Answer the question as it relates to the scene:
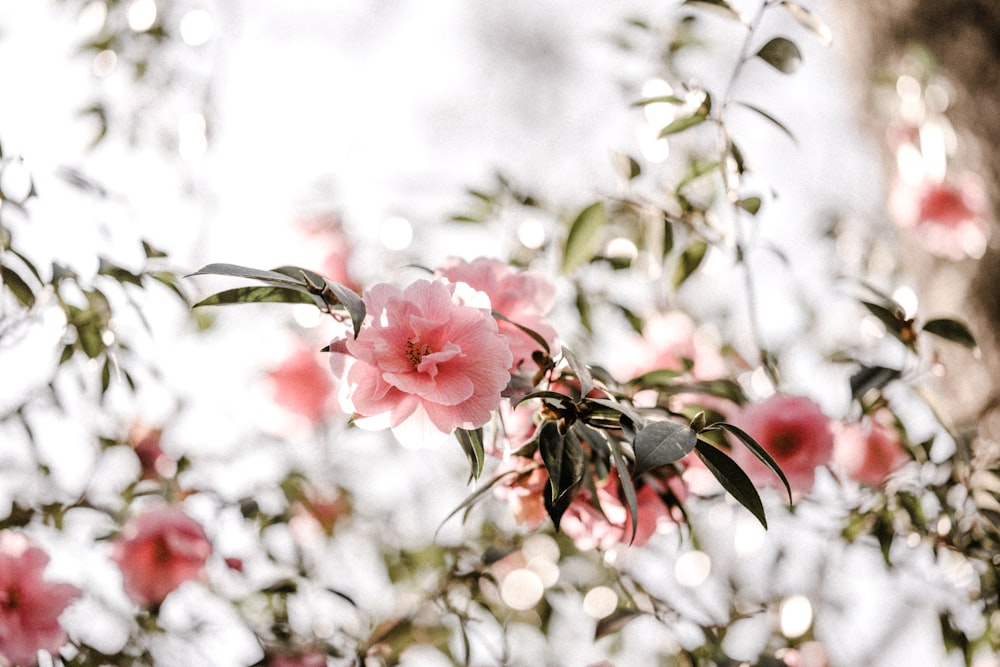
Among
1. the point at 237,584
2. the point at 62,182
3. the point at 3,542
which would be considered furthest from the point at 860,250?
the point at 3,542

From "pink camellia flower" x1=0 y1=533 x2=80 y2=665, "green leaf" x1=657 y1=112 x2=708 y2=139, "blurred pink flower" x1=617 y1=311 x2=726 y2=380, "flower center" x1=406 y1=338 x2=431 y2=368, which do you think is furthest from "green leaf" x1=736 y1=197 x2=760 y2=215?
"pink camellia flower" x1=0 y1=533 x2=80 y2=665

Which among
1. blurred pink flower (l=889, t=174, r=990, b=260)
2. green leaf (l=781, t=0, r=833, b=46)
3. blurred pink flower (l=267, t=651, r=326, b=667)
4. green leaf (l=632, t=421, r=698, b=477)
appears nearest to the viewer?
green leaf (l=632, t=421, r=698, b=477)

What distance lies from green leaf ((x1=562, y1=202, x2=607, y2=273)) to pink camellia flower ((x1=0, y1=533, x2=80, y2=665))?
657 mm

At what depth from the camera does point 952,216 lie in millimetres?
1358

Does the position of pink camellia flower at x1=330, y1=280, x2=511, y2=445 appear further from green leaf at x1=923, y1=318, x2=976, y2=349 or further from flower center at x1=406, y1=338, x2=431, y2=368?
green leaf at x1=923, y1=318, x2=976, y2=349

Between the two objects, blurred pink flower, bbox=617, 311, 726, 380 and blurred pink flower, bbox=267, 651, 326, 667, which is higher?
blurred pink flower, bbox=617, 311, 726, 380

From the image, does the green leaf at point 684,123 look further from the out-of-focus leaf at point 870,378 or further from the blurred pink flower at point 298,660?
the blurred pink flower at point 298,660

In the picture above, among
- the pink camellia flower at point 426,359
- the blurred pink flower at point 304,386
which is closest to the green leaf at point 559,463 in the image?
the pink camellia flower at point 426,359

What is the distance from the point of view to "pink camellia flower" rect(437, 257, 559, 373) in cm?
64

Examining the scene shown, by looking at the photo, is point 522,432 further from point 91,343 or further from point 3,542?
point 3,542

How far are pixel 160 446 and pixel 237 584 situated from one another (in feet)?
0.87


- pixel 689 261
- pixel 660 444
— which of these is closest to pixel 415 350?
pixel 660 444

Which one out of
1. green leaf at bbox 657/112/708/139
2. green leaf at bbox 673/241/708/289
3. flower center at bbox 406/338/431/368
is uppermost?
green leaf at bbox 657/112/708/139

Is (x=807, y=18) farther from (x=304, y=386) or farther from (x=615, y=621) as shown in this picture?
(x=304, y=386)
